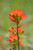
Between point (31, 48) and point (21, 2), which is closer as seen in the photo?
point (31, 48)

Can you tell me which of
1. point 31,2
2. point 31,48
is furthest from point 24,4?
point 31,48

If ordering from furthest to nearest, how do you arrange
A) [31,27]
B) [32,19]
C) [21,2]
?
[21,2]
[32,19]
[31,27]

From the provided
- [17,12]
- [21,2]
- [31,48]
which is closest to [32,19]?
[21,2]

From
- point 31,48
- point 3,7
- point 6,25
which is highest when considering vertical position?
point 3,7

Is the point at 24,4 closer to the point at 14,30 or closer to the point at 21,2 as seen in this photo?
the point at 21,2

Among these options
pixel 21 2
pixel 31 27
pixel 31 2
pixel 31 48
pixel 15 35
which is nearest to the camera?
pixel 15 35

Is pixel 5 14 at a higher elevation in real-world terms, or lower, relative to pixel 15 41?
higher

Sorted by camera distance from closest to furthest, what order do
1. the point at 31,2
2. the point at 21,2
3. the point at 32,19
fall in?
the point at 32,19
the point at 31,2
the point at 21,2

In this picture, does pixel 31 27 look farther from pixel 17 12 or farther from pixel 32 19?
pixel 17 12

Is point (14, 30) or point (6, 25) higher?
point (6, 25)
